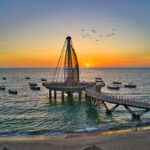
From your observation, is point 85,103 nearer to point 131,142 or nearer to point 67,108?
point 67,108

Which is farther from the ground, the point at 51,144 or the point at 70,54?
the point at 70,54

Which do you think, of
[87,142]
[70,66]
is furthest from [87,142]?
[70,66]

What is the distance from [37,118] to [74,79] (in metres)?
20.1

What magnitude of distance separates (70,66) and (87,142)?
3154 centimetres

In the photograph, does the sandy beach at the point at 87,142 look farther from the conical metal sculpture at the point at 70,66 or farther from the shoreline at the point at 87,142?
the conical metal sculpture at the point at 70,66

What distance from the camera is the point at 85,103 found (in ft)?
148

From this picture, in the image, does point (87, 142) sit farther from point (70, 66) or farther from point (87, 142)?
point (70, 66)

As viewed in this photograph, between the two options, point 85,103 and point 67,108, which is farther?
point 85,103

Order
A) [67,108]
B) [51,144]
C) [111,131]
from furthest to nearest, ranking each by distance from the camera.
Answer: [67,108]
[111,131]
[51,144]

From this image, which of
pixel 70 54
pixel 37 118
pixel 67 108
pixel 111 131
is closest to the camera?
pixel 111 131

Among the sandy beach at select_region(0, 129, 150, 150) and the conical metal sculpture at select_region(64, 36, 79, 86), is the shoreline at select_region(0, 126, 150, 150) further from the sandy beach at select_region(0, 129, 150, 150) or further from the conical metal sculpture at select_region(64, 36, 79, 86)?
the conical metal sculpture at select_region(64, 36, 79, 86)

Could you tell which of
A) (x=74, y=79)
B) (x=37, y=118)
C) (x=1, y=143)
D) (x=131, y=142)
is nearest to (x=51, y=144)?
(x=1, y=143)

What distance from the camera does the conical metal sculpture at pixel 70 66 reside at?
47.7 metres

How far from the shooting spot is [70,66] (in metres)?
48.2
